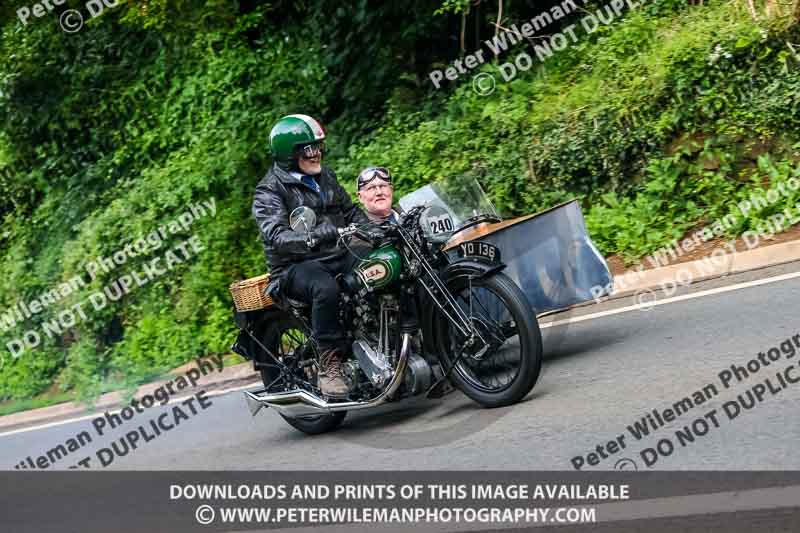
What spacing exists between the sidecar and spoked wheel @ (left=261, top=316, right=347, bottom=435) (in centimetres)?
135

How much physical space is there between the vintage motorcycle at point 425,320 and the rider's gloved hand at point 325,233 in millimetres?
56

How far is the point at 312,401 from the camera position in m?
7.39

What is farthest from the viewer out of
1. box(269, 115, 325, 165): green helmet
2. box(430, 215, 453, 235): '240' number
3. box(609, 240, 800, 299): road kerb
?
box(609, 240, 800, 299): road kerb

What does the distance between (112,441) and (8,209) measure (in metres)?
10.3

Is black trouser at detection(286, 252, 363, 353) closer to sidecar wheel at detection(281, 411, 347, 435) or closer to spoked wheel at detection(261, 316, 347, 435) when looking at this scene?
spoked wheel at detection(261, 316, 347, 435)

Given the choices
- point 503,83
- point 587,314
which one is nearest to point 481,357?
point 587,314

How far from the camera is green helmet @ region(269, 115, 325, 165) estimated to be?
7207 millimetres

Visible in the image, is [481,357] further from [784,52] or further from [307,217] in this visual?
[784,52]

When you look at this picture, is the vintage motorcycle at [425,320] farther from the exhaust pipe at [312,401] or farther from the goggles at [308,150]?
the goggles at [308,150]

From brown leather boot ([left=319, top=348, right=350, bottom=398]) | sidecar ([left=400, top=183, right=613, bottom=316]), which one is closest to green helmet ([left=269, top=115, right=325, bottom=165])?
sidecar ([left=400, top=183, right=613, bottom=316])

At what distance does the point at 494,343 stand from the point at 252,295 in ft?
6.35

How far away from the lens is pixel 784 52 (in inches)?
437

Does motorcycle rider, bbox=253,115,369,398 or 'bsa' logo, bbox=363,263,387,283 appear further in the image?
motorcycle rider, bbox=253,115,369,398

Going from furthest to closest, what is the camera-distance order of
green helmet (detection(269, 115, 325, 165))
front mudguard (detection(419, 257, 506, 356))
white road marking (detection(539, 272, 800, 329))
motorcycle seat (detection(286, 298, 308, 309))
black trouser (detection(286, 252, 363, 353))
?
white road marking (detection(539, 272, 800, 329)), motorcycle seat (detection(286, 298, 308, 309)), green helmet (detection(269, 115, 325, 165)), black trouser (detection(286, 252, 363, 353)), front mudguard (detection(419, 257, 506, 356))
